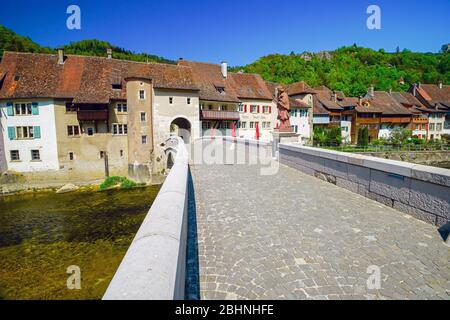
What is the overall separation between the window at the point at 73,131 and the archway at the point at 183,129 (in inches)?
443

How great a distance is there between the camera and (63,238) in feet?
60.5

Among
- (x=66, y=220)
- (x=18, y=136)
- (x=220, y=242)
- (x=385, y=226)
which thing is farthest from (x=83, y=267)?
(x=18, y=136)

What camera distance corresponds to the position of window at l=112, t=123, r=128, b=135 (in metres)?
33.6

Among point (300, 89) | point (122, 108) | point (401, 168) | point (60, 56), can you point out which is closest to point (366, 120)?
point (300, 89)

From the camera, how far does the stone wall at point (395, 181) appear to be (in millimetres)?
4836

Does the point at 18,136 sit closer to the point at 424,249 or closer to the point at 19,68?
the point at 19,68

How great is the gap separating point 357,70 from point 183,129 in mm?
67051

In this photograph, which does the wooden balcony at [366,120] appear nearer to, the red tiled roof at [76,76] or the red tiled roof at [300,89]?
the red tiled roof at [300,89]

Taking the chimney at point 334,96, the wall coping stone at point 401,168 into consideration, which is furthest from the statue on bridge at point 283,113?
the chimney at point 334,96

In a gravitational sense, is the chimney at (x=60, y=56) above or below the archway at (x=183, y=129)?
above

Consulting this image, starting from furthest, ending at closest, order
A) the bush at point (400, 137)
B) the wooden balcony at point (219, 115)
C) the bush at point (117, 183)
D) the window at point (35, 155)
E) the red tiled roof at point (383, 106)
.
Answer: the red tiled roof at point (383, 106) < the bush at point (400, 137) < the wooden balcony at point (219, 115) < the bush at point (117, 183) < the window at point (35, 155)

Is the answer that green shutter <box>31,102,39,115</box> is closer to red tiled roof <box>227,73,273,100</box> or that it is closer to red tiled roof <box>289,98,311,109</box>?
red tiled roof <box>227,73,273,100</box>

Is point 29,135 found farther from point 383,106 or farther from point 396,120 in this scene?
point 396,120

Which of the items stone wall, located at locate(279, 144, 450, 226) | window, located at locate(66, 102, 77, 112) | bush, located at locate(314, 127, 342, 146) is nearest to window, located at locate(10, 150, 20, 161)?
window, located at locate(66, 102, 77, 112)
